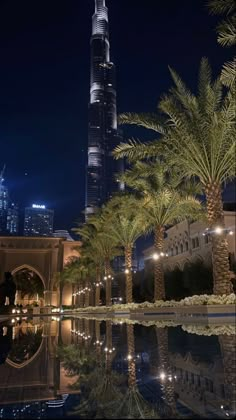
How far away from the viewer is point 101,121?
155125 mm

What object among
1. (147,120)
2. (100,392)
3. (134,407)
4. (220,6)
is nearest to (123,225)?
(147,120)

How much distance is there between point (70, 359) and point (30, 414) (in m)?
2.72

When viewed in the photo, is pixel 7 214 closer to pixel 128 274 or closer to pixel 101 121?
pixel 101 121

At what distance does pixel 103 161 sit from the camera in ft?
481

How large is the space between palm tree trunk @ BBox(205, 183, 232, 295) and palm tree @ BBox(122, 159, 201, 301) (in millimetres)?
3320

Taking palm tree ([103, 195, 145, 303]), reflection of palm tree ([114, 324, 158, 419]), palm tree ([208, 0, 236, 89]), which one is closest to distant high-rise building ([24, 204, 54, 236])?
palm tree ([103, 195, 145, 303])

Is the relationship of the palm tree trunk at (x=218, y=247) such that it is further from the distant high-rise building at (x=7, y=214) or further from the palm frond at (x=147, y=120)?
the distant high-rise building at (x=7, y=214)

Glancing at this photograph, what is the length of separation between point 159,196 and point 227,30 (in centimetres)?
891

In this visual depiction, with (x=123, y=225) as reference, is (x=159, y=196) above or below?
above

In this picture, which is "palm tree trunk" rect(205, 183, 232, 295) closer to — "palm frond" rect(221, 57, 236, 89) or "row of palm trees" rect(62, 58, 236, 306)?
"row of palm trees" rect(62, 58, 236, 306)

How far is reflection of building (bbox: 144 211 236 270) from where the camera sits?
A: 1442 inches

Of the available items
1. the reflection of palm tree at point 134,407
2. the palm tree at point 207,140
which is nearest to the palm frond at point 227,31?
the palm tree at point 207,140

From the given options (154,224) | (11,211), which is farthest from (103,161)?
(154,224)

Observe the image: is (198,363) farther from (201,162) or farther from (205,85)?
(205,85)
